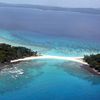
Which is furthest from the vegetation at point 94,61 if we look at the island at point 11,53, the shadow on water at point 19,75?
the island at point 11,53

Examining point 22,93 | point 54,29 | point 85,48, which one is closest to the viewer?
point 22,93

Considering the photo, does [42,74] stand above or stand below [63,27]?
below

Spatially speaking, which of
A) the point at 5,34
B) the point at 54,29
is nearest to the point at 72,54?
the point at 5,34

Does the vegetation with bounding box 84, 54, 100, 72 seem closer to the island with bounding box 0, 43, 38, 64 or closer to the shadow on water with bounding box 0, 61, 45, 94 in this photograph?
the shadow on water with bounding box 0, 61, 45, 94

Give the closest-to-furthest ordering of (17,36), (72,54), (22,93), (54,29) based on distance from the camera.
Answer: (22,93)
(72,54)
(17,36)
(54,29)

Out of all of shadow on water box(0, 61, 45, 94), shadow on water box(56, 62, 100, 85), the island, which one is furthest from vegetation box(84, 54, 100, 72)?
the island

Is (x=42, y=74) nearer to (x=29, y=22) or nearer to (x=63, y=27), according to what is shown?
(x=63, y=27)

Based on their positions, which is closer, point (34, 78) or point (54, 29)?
point (34, 78)
